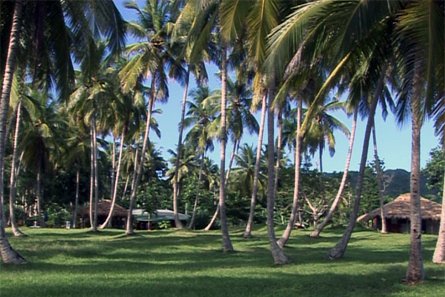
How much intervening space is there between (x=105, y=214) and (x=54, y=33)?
43.1 meters

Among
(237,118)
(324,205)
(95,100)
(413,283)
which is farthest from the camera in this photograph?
(324,205)

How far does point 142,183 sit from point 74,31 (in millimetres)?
49167

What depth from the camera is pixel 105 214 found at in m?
57.1

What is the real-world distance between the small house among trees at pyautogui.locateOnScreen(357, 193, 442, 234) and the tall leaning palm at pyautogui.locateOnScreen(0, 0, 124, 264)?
109 ft

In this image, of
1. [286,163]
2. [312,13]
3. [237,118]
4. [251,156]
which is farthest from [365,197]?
[312,13]

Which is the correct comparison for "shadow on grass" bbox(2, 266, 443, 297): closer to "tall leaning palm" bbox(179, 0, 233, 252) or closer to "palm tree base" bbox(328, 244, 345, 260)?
"palm tree base" bbox(328, 244, 345, 260)

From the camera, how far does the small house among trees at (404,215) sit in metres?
43.4

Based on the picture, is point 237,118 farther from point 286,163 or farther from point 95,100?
point 286,163

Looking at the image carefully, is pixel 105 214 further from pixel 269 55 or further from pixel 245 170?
pixel 269 55

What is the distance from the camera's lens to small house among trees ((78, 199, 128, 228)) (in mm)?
55969

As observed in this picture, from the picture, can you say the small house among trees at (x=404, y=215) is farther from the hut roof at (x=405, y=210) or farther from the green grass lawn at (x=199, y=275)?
the green grass lawn at (x=199, y=275)

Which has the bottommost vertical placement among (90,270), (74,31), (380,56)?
(90,270)

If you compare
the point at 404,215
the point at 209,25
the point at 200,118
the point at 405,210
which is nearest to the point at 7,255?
the point at 209,25

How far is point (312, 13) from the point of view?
10.6 metres
